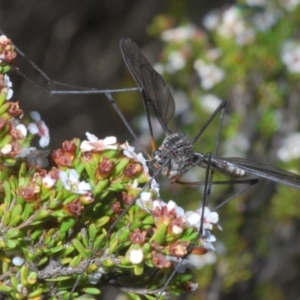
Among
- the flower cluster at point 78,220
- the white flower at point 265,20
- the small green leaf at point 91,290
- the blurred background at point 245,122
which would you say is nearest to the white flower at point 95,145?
the flower cluster at point 78,220

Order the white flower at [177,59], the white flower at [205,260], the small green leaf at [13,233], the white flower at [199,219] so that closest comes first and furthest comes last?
the small green leaf at [13,233]
the white flower at [199,219]
the white flower at [205,260]
the white flower at [177,59]

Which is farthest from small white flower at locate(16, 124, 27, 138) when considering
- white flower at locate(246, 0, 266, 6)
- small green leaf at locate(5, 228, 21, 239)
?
white flower at locate(246, 0, 266, 6)

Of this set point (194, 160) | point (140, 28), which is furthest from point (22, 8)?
point (194, 160)

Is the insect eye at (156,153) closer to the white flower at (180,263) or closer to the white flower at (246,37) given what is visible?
the white flower at (180,263)

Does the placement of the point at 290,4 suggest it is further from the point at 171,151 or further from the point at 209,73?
the point at 171,151

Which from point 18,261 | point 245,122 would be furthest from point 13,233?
point 245,122
